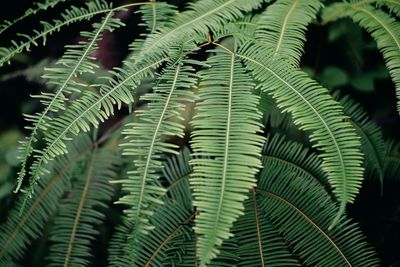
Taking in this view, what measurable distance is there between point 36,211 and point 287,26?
1186 millimetres

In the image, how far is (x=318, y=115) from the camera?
2.89 ft

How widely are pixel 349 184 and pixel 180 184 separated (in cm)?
68

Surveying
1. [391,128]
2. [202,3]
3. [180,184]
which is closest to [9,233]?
[180,184]

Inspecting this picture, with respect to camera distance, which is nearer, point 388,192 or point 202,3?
point 202,3

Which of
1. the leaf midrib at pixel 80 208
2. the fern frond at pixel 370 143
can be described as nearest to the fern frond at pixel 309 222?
the fern frond at pixel 370 143

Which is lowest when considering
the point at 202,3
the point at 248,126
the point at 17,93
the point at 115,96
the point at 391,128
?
the point at 248,126

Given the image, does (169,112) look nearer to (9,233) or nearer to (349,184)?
(349,184)

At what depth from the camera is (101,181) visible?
1.56m

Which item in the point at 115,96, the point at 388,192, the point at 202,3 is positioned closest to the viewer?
the point at 115,96

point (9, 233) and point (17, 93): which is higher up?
point (17, 93)

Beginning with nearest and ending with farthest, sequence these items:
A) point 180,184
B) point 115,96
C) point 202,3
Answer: point 115,96 < point 202,3 < point 180,184

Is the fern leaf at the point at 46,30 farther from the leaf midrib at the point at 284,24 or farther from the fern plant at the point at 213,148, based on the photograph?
the leaf midrib at the point at 284,24

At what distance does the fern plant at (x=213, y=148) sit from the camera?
805 millimetres

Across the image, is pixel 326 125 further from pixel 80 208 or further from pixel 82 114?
pixel 80 208
